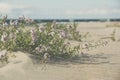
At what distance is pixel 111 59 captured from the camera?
8.39 metres

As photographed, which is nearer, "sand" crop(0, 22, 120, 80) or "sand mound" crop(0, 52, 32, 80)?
"sand mound" crop(0, 52, 32, 80)

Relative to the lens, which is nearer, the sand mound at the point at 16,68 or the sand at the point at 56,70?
the sand mound at the point at 16,68

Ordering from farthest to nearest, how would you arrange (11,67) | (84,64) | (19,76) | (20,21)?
(20,21) < (84,64) < (11,67) < (19,76)

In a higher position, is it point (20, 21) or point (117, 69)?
point (20, 21)

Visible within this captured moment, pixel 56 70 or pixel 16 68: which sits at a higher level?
pixel 16 68

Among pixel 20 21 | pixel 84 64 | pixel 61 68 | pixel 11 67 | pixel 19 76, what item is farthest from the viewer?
pixel 20 21

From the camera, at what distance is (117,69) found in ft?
23.4

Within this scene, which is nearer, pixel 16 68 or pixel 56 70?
pixel 16 68

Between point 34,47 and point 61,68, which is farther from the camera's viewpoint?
point 34,47

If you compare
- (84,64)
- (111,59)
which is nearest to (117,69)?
(84,64)

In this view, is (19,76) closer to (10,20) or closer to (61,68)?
(61,68)

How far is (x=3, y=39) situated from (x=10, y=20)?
3.43 ft

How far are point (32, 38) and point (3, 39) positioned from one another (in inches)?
30.0

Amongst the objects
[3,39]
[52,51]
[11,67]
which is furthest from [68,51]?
[11,67]
